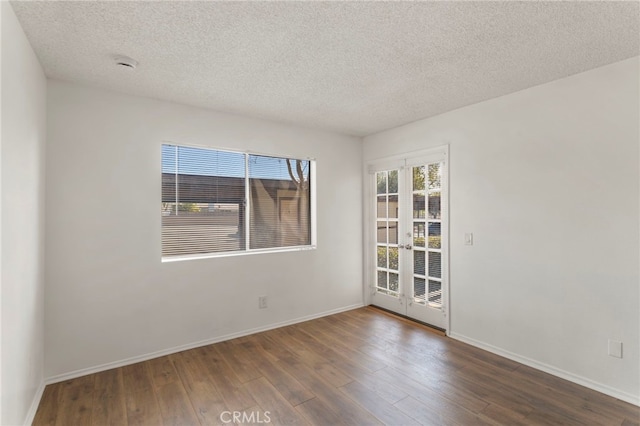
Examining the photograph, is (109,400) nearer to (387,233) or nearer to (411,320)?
(411,320)

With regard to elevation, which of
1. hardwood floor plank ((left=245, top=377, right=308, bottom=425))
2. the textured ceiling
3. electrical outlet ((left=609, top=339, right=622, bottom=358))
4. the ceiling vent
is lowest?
hardwood floor plank ((left=245, top=377, right=308, bottom=425))

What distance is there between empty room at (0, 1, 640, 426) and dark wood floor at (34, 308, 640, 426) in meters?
0.02

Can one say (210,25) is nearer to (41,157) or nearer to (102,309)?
(41,157)

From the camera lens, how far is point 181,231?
3.24 m

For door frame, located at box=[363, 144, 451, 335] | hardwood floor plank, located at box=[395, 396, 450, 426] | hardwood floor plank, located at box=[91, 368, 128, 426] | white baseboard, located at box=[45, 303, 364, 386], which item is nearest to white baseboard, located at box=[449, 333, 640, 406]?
door frame, located at box=[363, 144, 451, 335]

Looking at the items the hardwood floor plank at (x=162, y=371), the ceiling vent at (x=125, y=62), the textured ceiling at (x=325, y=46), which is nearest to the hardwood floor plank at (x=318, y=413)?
the hardwood floor plank at (x=162, y=371)

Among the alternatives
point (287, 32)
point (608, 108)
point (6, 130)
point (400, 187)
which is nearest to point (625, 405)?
point (608, 108)

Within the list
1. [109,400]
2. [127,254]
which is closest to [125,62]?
[127,254]

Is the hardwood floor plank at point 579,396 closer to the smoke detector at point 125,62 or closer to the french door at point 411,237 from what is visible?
the french door at point 411,237

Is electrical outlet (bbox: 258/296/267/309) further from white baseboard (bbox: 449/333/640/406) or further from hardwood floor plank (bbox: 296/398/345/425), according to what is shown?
white baseboard (bbox: 449/333/640/406)

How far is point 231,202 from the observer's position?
140 inches

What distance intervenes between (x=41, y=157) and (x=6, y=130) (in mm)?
896

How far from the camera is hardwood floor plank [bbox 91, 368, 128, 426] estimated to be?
213 centimetres

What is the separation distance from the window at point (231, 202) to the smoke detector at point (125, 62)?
3.09 feet
